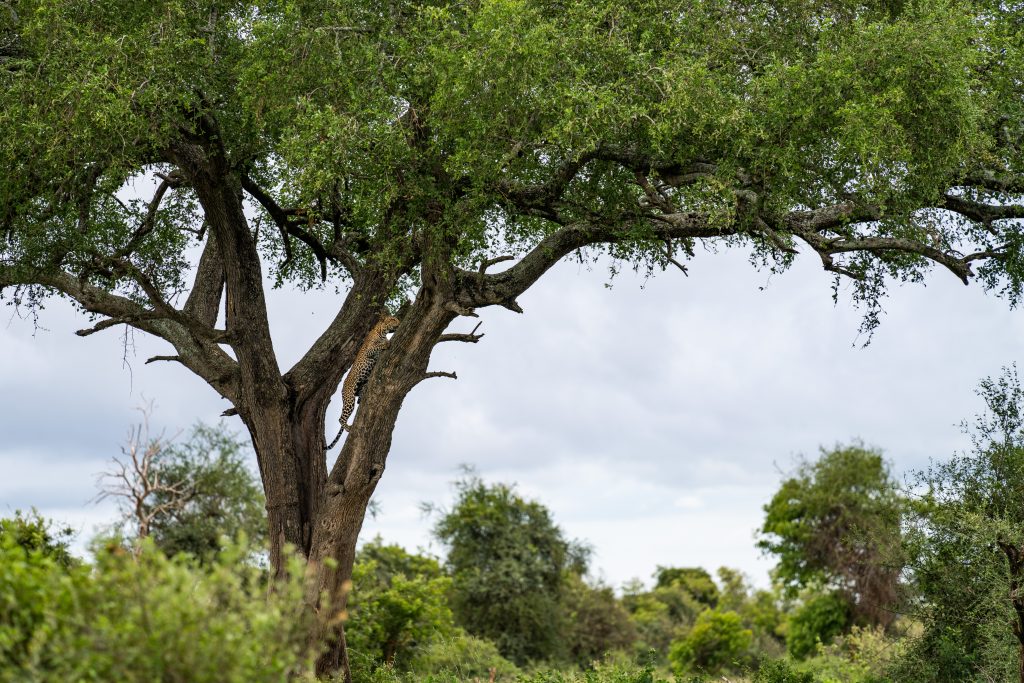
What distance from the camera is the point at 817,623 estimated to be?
112ft

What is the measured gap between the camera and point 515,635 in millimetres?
29891

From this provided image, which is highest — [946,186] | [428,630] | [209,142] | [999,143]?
[209,142]

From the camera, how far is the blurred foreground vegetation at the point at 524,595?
6.05 meters

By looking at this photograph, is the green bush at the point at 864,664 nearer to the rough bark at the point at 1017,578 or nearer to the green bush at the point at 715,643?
the rough bark at the point at 1017,578

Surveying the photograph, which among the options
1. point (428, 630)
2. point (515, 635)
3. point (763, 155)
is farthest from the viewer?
point (515, 635)

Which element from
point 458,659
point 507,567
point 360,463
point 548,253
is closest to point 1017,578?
point 548,253

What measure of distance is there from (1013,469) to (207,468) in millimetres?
21658

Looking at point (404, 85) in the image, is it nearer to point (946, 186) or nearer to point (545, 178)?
point (545, 178)

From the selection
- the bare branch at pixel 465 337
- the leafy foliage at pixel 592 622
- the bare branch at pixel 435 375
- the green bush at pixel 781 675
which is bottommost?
the green bush at pixel 781 675

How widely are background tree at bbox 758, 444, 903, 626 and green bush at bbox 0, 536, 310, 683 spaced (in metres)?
28.7

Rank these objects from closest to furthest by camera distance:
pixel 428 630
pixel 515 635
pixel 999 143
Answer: pixel 999 143
pixel 428 630
pixel 515 635

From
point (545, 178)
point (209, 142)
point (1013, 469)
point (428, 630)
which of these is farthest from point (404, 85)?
point (428, 630)

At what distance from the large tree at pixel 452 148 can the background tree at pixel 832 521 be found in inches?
739

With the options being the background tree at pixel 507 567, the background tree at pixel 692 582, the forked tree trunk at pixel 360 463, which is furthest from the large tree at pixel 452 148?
the background tree at pixel 692 582
